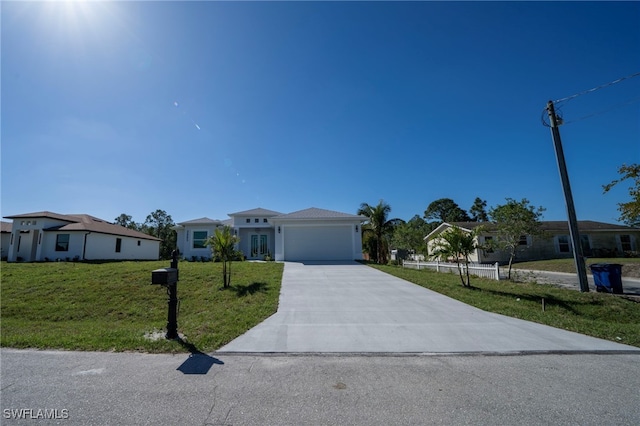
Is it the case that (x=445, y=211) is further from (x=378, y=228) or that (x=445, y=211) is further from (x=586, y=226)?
(x=378, y=228)

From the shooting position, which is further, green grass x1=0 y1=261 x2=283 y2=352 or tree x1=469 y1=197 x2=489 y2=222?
tree x1=469 y1=197 x2=489 y2=222

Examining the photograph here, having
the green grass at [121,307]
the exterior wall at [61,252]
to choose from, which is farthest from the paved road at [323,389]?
the exterior wall at [61,252]

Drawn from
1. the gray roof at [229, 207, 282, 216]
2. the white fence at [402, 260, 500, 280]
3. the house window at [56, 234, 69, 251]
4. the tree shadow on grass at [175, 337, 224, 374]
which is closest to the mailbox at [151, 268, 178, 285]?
the tree shadow on grass at [175, 337, 224, 374]

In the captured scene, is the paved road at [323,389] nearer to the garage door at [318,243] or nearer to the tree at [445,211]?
the garage door at [318,243]

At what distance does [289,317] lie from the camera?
6422 millimetres

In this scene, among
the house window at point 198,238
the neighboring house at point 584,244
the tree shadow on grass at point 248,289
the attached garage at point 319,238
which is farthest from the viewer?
the neighboring house at point 584,244

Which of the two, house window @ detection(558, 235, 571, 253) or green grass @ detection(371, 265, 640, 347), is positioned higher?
house window @ detection(558, 235, 571, 253)

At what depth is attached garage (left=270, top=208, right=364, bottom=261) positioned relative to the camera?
19.1 m

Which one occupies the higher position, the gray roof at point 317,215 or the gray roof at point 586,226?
the gray roof at point 317,215

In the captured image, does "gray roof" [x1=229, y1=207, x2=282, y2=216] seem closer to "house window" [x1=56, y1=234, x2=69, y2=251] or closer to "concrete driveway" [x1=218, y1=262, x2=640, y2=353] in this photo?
"house window" [x1=56, y1=234, x2=69, y2=251]

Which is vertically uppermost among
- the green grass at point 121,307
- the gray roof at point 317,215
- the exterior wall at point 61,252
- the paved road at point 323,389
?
the gray roof at point 317,215

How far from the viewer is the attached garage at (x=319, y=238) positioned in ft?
62.6

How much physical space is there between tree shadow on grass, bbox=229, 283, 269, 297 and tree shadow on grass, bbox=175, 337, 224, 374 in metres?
4.31

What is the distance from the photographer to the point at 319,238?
63.5 ft
